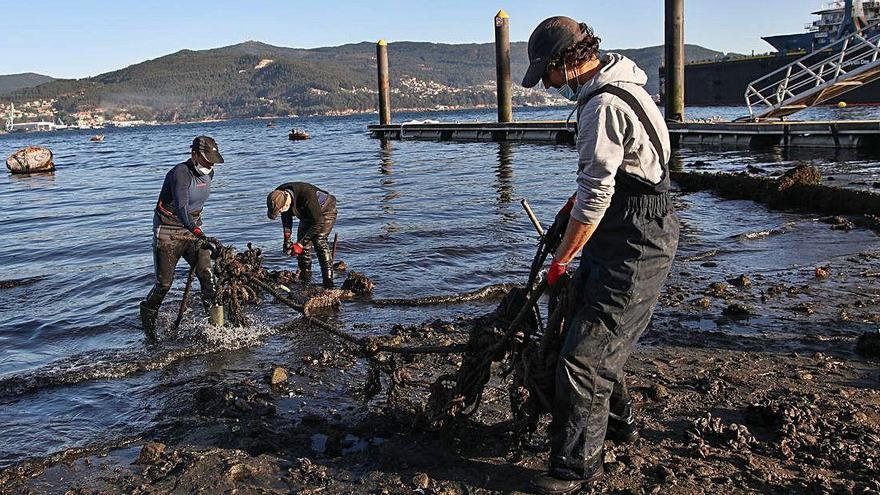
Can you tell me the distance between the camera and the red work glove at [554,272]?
4.07 m

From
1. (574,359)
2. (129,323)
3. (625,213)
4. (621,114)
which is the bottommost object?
(129,323)

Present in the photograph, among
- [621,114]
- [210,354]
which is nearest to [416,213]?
[210,354]

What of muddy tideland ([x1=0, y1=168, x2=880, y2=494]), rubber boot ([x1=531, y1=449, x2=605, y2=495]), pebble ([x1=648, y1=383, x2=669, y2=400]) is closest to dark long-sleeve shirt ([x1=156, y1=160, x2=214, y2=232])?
muddy tideland ([x1=0, y1=168, x2=880, y2=494])

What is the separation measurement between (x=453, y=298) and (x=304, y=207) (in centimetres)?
225

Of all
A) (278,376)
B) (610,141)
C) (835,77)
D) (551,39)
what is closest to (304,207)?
(278,376)

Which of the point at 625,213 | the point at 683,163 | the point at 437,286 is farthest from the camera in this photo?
the point at 683,163

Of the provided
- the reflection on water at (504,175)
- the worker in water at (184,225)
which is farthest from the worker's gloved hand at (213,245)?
the reflection on water at (504,175)

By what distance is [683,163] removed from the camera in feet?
79.4

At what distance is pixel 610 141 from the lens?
12.1 ft

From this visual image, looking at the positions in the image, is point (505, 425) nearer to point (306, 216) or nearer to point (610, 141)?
point (610, 141)

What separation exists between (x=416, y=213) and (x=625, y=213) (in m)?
13.5

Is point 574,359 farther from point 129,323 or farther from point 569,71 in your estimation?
point 129,323

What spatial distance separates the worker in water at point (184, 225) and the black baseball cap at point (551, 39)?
463 cm

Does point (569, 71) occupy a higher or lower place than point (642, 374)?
higher
